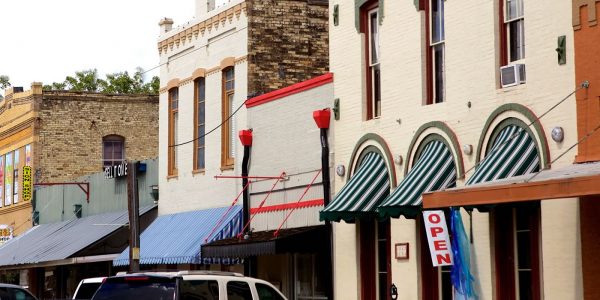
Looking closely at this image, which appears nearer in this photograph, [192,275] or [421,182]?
[192,275]

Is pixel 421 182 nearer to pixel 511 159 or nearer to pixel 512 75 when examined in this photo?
pixel 511 159

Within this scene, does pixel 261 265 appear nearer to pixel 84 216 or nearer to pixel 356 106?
pixel 356 106

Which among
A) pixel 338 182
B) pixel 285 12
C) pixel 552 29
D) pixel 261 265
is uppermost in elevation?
pixel 285 12

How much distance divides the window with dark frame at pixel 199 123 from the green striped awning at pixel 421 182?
10827mm

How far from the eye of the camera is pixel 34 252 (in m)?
38.9

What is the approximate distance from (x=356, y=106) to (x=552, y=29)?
6389 millimetres

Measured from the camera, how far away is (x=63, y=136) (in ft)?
152

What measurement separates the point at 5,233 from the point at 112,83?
27351 millimetres

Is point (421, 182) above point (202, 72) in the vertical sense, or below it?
below

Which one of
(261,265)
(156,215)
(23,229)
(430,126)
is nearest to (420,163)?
(430,126)

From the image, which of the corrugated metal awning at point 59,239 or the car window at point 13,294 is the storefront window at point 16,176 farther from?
the car window at point 13,294

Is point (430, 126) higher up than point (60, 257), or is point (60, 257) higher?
point (430, 126)

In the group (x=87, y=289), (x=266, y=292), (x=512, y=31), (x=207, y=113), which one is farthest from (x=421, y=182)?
(x=207, y=113)

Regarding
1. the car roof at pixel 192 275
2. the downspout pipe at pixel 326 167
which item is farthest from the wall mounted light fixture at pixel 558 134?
the downspout pipe at pixel 326 167
